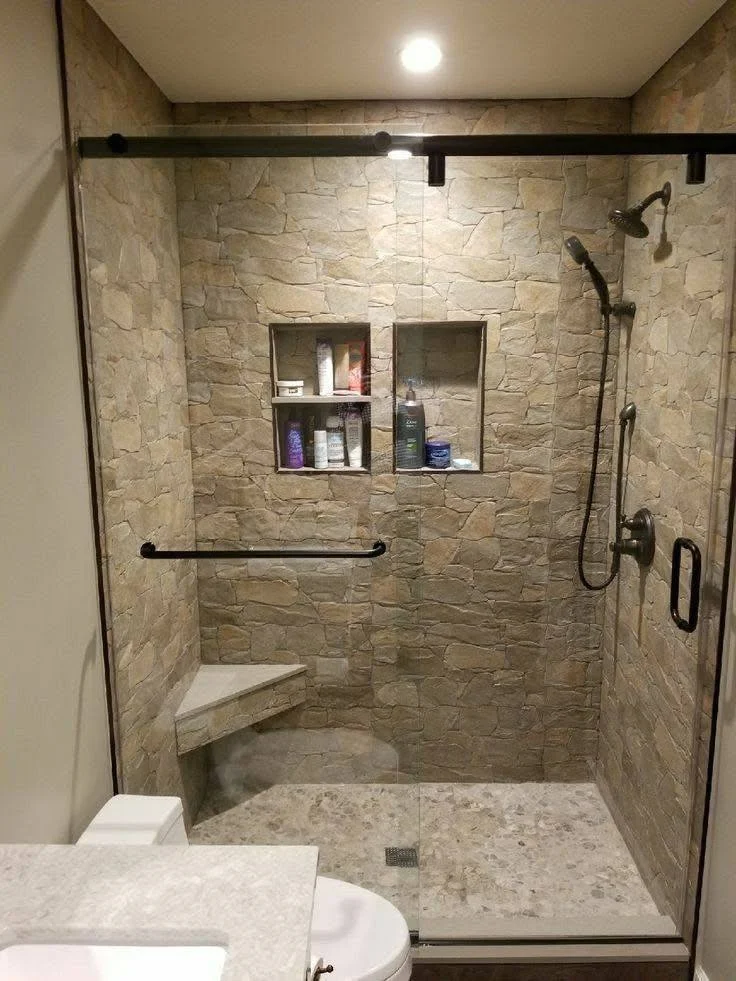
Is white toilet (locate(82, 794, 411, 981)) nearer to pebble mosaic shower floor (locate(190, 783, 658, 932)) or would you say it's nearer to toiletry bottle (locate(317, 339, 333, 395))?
pebble mosaic shower floor (locate(190, 783, 658, 932))

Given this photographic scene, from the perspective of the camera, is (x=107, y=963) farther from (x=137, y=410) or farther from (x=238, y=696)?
(x=137, y=410)

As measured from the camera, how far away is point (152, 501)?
1.85 m

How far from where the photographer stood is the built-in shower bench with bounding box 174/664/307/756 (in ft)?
6.18

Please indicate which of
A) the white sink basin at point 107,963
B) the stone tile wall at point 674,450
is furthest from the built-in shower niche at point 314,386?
the white sink basin at point 107,963

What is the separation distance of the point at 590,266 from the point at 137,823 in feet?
7.15

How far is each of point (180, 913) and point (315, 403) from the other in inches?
48.0

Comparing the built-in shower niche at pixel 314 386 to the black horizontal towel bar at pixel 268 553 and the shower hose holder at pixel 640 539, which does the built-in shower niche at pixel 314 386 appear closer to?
the black horizontal towel bar at pixel 268 553

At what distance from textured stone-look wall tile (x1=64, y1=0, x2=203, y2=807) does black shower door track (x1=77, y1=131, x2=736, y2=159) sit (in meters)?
0.06

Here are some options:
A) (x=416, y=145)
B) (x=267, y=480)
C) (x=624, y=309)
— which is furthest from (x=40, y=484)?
(x=624, y=309)

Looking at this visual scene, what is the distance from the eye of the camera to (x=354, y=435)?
182 centimetres

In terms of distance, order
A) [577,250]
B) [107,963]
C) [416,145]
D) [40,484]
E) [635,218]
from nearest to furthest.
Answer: [107,963] < [40,484] < [416,145] < [635,218] < [577,250]

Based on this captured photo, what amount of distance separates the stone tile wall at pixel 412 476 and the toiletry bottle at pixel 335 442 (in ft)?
0.21

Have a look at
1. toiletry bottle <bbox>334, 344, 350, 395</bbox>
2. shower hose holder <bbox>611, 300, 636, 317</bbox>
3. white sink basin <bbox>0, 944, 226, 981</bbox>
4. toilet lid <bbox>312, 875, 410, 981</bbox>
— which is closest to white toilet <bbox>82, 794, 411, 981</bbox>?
toilet lid <bbox>312, 875, 410, 981</bbox>

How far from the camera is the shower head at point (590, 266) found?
7.66 feet
